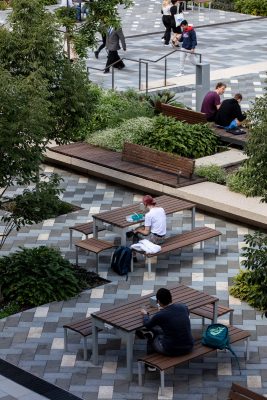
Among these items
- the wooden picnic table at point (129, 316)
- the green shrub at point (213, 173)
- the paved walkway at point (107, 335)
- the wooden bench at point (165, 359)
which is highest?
the wooden picnic table at point (129, 316)

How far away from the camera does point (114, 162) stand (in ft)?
76.9

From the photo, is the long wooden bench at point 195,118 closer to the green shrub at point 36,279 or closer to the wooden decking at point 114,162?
the wooden decking at point 114,162

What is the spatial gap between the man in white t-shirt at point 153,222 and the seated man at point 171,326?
13.0 feet

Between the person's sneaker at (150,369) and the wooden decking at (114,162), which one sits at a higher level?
the wooden decking at (114,162)

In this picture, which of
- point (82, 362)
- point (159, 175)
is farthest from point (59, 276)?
point (159, 175)

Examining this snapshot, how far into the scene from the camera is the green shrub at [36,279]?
17422 mm

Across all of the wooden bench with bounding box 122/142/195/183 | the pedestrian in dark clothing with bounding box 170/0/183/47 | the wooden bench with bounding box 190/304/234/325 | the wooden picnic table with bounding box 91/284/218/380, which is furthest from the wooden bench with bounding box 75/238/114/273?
the pedestrian in dark clothing with bounding box 170/0/183/47


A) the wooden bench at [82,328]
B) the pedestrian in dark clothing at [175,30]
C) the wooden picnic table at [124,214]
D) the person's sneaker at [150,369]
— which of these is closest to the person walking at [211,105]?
the wooden picnic table at [124,214]

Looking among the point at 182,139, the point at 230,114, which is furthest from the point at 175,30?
the point at 182,139

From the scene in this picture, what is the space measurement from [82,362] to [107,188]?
7.82m

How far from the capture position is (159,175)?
22.5 meters

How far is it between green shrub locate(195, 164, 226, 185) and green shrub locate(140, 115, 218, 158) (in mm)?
1196

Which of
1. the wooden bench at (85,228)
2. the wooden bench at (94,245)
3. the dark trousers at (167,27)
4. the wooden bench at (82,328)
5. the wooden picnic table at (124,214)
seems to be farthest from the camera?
the dark trousers at (167,27)

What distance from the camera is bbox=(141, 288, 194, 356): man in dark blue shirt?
14625 mm
